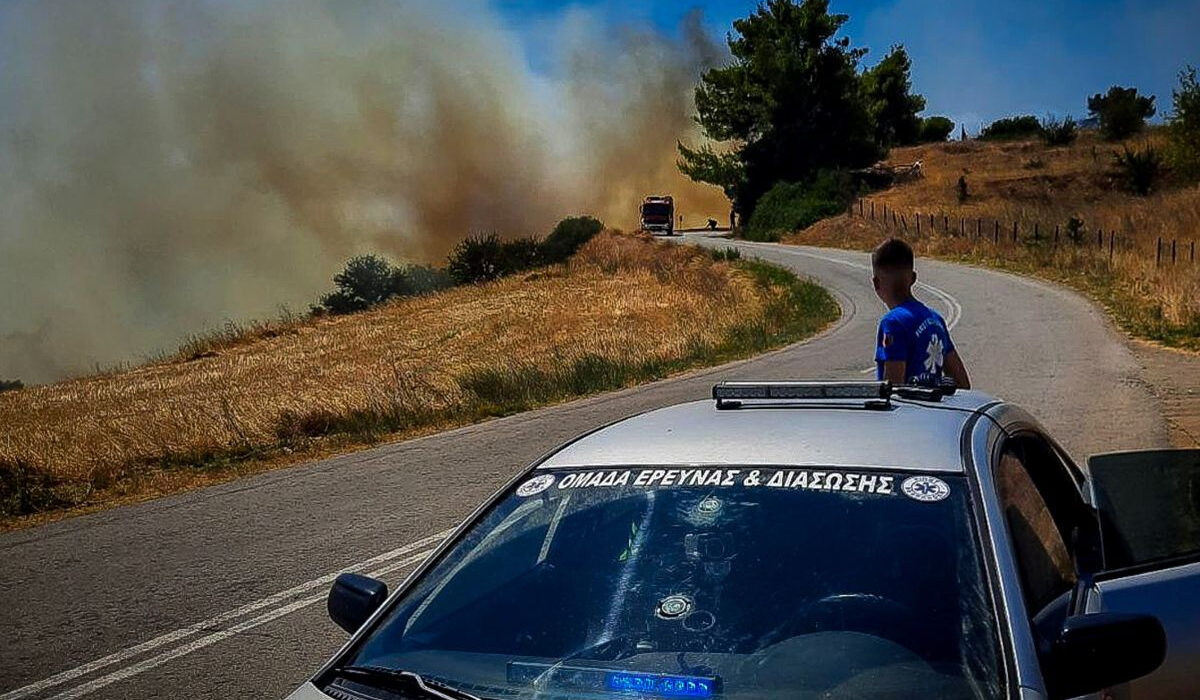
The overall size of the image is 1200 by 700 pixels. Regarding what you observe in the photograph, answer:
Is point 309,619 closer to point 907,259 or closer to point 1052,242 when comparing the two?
point 907,259

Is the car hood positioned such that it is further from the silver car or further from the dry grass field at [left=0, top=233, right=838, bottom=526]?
the dry grass field at [left=0, top=233, right=838, bottom=526]

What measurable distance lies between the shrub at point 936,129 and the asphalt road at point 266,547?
8434 cm

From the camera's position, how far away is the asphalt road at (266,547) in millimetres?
5715

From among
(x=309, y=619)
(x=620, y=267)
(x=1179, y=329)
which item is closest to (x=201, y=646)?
(x=309, y=619)

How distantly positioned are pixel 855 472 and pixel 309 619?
13.4 feet

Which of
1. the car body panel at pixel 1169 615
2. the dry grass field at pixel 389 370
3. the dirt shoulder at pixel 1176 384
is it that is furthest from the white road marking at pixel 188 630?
the dirt shoulder at pixel 1176 384

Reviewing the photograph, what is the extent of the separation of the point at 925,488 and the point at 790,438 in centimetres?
42

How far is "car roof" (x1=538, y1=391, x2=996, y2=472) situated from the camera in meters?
2.97

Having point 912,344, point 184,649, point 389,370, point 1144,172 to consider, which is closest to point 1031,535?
point 912,344

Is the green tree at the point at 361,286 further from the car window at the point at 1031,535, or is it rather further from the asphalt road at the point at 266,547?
the car window at the point at 1031,535

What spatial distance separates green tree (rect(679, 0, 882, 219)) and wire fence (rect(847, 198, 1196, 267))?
21.0 feet

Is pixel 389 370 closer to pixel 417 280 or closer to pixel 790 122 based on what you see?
pixel 417 280

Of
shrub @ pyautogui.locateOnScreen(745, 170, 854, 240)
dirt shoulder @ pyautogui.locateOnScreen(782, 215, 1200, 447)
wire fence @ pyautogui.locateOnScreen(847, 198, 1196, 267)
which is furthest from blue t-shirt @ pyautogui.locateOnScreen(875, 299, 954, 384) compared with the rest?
shrub @ pyautogui.locateOnScreen(745, 170, 854, 240)

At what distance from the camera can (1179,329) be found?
752 inches
